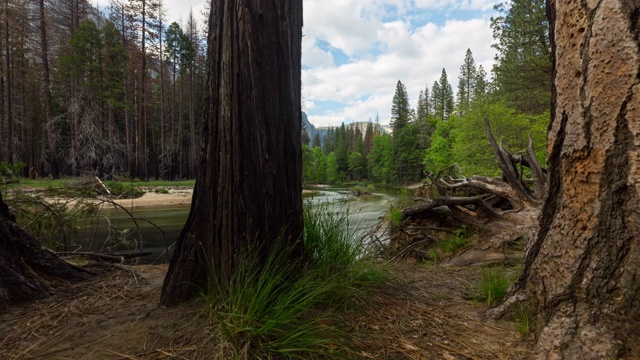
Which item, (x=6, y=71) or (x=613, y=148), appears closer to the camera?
(x=613, y=148)

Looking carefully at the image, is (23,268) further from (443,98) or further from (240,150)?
(443,98)

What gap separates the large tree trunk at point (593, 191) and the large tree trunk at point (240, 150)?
127cm

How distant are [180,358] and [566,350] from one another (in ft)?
5.00

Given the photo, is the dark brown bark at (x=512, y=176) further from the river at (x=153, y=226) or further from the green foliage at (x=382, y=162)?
the green foliage at (x=382, y=162)

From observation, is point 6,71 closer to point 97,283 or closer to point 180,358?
point 97,283

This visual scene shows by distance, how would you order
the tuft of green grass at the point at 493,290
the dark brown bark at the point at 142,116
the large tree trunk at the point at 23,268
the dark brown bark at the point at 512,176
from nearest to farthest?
the large tree trunk at the point at 23,268
the tuft of green grass at the point at 493,290
the dark brown bark at the point at 512,176
the dark brown bark at the point at 142,116

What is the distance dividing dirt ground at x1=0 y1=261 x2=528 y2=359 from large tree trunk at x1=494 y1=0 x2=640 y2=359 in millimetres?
256

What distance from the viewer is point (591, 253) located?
1.16m

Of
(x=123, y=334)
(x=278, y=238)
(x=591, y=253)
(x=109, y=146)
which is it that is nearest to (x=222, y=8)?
(x=278, y=238)

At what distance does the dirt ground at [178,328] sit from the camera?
1.23 m

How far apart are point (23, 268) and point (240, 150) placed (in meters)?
1.66

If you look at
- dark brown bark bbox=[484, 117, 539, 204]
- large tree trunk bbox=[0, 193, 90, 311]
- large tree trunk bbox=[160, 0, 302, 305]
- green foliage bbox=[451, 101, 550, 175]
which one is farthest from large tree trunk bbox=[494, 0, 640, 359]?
green foliage bbox=[451, 101, 550, 175]

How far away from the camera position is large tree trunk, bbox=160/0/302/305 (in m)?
1.57

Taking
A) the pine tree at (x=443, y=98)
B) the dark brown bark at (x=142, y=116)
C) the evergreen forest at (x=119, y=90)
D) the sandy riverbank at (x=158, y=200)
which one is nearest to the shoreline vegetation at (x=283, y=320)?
the evergreen forest at (x=119, y=90)
